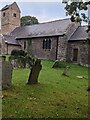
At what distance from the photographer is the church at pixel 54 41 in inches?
1450

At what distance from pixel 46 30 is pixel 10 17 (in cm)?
1467

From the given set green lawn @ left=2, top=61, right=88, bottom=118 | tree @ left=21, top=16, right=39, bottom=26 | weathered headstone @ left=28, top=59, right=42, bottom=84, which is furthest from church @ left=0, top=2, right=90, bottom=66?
tree @ left=21, top=16, right=39, bottom=26

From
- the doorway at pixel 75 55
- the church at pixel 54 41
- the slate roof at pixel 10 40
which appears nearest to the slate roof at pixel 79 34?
the church at pixel 54 41

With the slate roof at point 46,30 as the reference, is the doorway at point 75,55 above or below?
below

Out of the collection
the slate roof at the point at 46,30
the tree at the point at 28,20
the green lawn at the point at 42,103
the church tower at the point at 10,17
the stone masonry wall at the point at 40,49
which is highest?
the tree at the point at 28,20

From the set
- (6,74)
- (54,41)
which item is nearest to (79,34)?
(54,41)

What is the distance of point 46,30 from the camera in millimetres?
41875

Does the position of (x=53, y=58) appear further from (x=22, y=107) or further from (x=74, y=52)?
(x=22, y=107)

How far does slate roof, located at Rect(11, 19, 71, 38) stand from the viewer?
129 feet

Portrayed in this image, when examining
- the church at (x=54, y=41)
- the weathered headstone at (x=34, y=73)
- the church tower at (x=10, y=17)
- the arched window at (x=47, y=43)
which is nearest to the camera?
the weathered headstone at (x=34, y=73)

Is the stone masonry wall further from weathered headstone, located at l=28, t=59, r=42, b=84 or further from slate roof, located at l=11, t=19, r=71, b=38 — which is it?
weathered headstone, located at l=28, t=59, r=42, b=84

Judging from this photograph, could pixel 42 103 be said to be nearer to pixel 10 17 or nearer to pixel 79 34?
pixel 79 34

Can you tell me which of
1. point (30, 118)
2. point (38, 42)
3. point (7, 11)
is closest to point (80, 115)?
point (30, 118)

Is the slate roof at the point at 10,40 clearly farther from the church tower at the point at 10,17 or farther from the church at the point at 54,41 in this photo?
the church tower at the point at 10,17
